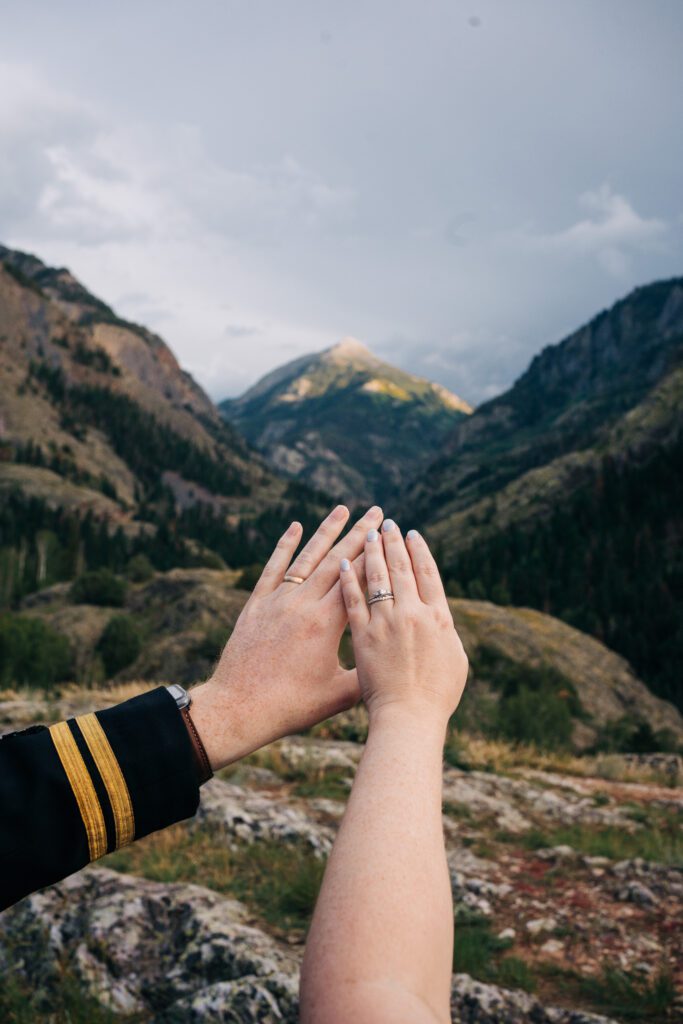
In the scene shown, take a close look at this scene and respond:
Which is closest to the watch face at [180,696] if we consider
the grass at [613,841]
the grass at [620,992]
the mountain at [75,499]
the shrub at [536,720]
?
the grass at [620,992]

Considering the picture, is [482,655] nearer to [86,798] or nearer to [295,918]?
[295,918]

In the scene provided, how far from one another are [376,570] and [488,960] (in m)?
3.64

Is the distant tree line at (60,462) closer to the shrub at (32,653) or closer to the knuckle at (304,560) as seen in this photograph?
the shrub at (32,653)

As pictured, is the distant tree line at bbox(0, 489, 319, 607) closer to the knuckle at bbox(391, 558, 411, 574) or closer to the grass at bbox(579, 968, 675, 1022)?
the grass at bbox(579, 968, 675, 1022)

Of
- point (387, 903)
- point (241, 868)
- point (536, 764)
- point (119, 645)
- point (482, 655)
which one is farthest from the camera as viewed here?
A: point (482, 655)

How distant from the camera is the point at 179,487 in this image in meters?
198

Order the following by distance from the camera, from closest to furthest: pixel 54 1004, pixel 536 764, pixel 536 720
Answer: pixel 54 1004 → pixel 536 764 → pixel 536 720

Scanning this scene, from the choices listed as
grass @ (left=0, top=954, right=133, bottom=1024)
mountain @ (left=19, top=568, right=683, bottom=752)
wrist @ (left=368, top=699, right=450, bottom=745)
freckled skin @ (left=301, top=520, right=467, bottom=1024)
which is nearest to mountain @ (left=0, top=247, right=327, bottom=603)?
mountain @ (left=19, top=568, right=683, bottom=752)

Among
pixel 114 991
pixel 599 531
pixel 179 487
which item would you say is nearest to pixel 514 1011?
pixel 114 991

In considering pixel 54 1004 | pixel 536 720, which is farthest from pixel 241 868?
pixel 536 720

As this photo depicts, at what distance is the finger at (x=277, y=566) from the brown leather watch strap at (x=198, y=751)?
543 mm

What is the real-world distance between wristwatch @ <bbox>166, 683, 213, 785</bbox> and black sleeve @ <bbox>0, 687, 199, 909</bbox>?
2 centimetres

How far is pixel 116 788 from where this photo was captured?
1663mm

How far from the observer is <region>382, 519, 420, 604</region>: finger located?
1.99m
